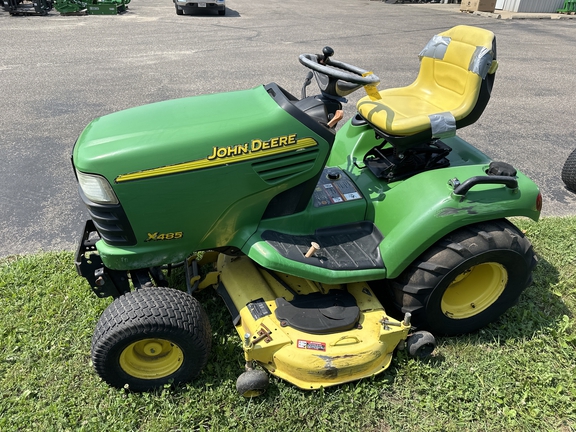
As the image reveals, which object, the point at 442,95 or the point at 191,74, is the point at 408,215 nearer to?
the point at 442,95

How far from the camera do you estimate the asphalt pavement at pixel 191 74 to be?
432cm

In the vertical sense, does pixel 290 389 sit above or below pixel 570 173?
below

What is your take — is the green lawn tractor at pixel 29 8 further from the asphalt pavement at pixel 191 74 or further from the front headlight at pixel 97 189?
the front headlight at pixel 97 189

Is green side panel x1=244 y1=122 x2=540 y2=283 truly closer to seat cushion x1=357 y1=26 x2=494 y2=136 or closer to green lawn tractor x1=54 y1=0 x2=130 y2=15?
seat cushion x1=357 y1=26 x2=494 y2=136

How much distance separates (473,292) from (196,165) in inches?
72.5

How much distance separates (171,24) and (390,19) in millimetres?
6878

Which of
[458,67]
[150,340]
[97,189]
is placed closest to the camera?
[97,189]

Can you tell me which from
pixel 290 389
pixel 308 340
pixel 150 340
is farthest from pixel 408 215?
pixel 150 340

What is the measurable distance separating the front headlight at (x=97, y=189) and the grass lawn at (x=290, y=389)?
3.39ft

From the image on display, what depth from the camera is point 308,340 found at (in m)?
2.32

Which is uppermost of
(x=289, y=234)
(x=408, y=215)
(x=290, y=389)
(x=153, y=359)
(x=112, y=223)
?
(x=112, y=223)

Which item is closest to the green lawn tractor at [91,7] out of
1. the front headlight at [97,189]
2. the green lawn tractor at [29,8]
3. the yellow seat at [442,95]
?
the green lawn tractor at [29,8]

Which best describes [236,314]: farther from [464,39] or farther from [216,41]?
[216,41]

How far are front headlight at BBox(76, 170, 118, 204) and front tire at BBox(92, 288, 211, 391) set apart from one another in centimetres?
50
